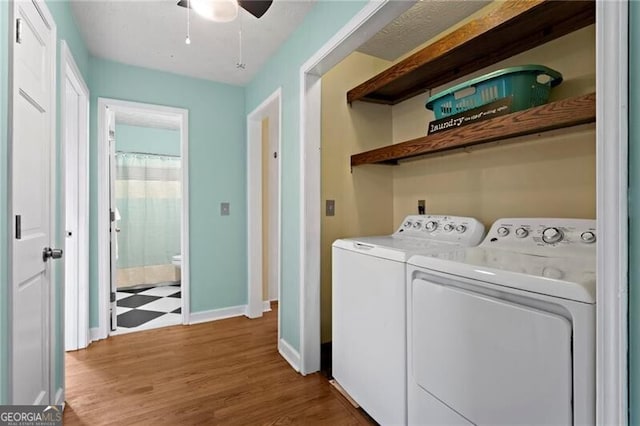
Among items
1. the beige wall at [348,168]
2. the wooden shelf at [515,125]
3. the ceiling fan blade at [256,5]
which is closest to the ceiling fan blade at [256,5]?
the ceiling fan blade at [256,5]

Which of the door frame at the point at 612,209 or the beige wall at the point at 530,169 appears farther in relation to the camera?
the beige wall at the point at 530,169

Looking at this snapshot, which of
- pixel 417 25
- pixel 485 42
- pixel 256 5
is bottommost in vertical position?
pixel 485 42

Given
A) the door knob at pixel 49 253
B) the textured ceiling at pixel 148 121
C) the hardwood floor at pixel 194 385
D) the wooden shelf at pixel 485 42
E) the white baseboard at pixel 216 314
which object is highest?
the textured ceiling at pixel 148 121

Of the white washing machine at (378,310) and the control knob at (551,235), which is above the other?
the control knob at (551,235)

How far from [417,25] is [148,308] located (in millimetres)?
3783

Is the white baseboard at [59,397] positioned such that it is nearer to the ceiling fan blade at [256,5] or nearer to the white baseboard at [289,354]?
the white baseboard at [289,354]

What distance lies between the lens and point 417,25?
214 centimetres

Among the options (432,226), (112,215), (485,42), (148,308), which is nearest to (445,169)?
(432,226)

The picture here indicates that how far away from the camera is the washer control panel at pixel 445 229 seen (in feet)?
5.91

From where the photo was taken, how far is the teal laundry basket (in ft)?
4.89

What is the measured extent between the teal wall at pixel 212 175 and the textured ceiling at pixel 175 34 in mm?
198

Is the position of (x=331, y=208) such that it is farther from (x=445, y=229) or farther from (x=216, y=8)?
(x=216, y=8)

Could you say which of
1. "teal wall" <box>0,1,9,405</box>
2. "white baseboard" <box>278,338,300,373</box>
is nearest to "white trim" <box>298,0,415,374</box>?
"white baseboard" <box>278,338,300,373</box>

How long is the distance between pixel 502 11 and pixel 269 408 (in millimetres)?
2343
